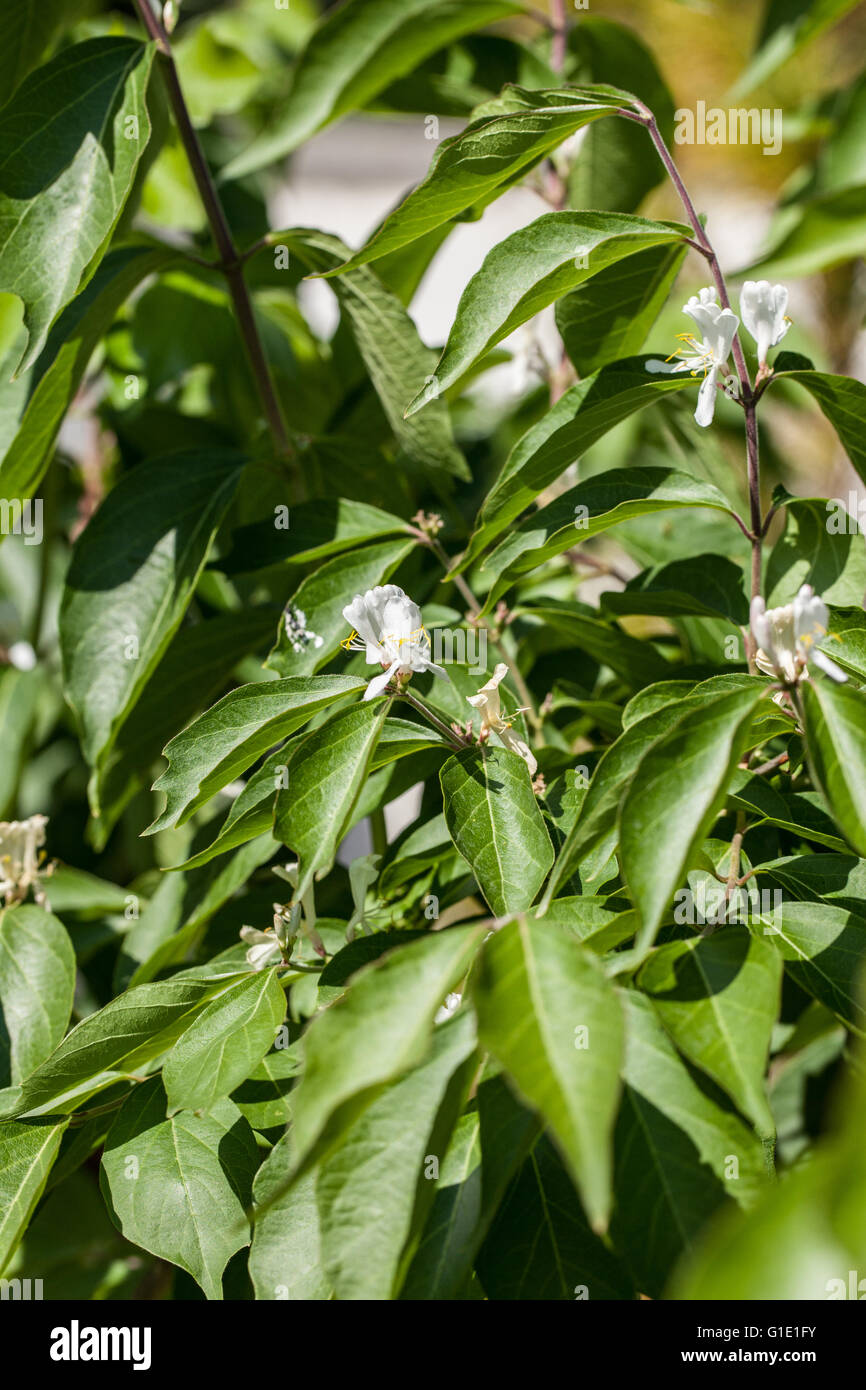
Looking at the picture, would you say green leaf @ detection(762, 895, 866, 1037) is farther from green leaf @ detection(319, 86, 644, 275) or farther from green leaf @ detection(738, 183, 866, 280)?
green leaf @ detection(738, 183, 866, 280)

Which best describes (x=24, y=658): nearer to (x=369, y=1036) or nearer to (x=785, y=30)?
(x=369, y=1036)

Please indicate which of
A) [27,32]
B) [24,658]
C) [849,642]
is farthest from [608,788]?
[24,658]

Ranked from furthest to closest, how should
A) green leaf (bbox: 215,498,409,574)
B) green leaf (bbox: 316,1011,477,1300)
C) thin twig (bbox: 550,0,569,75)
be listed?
thin twig (bbox: 550,0,569,75) < green leaf (bbox: 215,498,409,574) < green leaf (bbox: 316,1011,477,1300)

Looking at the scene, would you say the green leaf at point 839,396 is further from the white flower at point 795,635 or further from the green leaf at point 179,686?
the green leaf at point 179,686

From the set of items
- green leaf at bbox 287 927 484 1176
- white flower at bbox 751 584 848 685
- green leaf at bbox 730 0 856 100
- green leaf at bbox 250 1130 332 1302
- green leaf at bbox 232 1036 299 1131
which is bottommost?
green leaf at bbox 250 1130 332 1302

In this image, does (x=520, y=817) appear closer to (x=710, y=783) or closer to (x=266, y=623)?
(x=710, y=783)

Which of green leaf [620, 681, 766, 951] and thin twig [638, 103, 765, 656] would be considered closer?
green leaf [620, 681, 766, 951]

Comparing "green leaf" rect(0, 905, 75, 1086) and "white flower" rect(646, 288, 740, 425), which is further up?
"white flower" rect(646, 288, 740, 425)

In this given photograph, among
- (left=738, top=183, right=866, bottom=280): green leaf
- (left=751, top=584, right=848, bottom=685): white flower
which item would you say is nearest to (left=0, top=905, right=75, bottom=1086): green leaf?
(left=751, top=584, right=848, bottom=685): white flower
